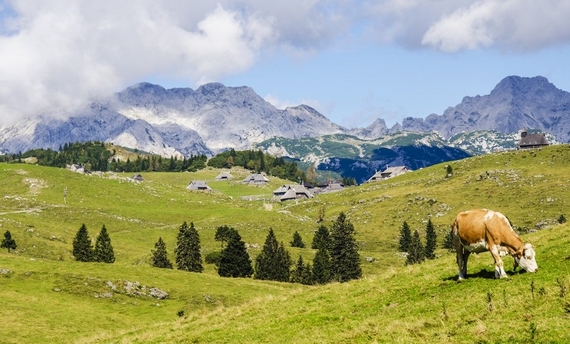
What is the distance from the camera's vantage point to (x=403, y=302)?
2467 cm

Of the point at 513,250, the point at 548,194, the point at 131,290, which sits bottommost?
the point at 131,290

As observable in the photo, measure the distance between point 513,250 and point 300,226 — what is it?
140m

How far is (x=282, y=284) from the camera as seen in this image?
285ft

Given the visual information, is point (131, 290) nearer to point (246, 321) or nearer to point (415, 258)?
point (246, 321)

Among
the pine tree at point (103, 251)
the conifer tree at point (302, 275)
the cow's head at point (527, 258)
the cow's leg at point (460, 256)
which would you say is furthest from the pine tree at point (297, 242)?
the cow's head at point (527, 258)

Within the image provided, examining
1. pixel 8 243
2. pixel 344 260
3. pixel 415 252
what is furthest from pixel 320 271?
pixel 8 243

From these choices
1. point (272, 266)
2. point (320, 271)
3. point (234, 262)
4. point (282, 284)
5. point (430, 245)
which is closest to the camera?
point (282, 284)

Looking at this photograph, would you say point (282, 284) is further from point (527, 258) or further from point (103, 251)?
point (527, 258)

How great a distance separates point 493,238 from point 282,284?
66.7m

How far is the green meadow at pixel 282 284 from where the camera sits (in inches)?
773

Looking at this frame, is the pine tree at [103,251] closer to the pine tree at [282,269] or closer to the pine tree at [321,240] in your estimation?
the pine tree at [282,269]

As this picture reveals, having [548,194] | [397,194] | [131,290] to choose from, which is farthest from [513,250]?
[397,194]

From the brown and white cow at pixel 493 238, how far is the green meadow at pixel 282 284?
0.70 m

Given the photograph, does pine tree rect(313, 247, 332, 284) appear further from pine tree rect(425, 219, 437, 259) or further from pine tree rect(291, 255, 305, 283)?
pine tree rect(425, 219, 437, 259)
